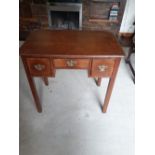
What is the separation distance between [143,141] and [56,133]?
2.46ft

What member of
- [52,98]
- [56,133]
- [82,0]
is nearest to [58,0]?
[82,0]

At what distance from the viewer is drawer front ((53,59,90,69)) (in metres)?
0.98

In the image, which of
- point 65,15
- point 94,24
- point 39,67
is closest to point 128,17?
point 94,24

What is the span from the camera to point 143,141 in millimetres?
1146

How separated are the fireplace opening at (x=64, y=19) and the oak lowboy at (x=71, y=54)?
1513 mm

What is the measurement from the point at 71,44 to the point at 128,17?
1817 mm

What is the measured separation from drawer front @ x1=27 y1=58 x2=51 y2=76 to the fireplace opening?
1723 millimetres

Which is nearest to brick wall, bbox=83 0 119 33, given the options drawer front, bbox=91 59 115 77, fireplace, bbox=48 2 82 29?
fireplace, bbox=48 2 82 29

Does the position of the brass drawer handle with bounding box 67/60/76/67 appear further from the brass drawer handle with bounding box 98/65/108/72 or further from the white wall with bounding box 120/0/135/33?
the white wall with bounding box 120/0/135/33

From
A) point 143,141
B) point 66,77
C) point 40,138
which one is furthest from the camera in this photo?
point 66,77

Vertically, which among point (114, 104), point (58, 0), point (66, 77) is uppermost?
point (58, 0)

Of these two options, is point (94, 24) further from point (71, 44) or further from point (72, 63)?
point (72, 63)

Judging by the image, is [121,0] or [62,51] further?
[121,0]

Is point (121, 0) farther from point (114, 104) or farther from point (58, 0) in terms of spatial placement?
point (114, 104)
